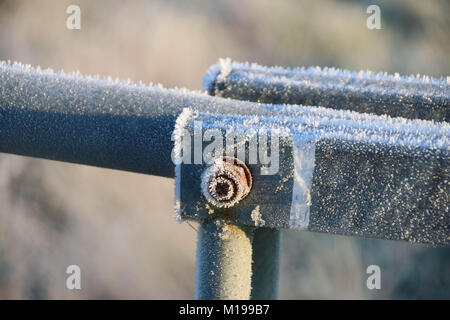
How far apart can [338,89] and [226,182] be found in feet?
1.02

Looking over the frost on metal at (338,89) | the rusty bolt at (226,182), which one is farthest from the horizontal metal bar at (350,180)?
the frost on metal at (338,89)

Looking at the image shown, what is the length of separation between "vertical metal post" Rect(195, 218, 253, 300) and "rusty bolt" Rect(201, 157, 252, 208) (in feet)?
0.13

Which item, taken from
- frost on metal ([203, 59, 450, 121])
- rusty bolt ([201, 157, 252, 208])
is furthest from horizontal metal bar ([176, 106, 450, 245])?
frost on metal ([203, 59, 450, 121])

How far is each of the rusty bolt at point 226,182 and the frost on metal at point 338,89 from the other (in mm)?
258

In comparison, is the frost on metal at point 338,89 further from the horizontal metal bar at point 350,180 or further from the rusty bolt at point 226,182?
the rusty bolt at point 226,182

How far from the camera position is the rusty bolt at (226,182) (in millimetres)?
583

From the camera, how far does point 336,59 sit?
9.45ft

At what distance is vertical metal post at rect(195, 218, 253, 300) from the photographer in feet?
2.10

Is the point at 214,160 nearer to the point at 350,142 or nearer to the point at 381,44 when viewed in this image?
the point at 350,142

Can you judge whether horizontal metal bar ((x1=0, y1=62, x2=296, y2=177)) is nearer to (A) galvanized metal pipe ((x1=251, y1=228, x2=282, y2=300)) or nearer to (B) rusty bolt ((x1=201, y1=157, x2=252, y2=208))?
(B) rusty bolt ((x1=201, y1=157, x2=252, y2=208))

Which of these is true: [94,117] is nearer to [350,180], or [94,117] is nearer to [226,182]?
[226,182]

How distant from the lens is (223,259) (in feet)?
2.12
